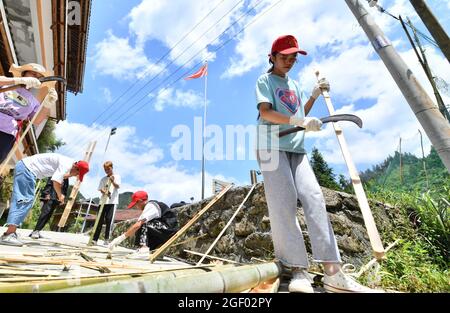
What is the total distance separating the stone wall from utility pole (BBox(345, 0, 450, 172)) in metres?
1.26

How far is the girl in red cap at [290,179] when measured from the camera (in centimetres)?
177

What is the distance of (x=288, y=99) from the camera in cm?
224

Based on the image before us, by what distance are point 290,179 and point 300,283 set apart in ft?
2.21

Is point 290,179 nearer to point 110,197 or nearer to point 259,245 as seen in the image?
point 259,245

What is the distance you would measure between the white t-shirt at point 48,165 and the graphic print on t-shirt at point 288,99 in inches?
123

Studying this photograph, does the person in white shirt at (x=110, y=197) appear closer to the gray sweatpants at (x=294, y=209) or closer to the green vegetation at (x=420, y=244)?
the gray sweatpants at (x=294, y=209)

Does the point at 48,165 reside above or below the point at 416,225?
above

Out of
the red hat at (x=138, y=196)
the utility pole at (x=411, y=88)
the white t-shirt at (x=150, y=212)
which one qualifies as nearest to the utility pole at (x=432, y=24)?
the utility pole at (x=411, y=88)

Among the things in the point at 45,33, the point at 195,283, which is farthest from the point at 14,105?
the point at 45,33

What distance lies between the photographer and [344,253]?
124 inches

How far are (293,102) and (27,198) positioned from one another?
10.1 ft
